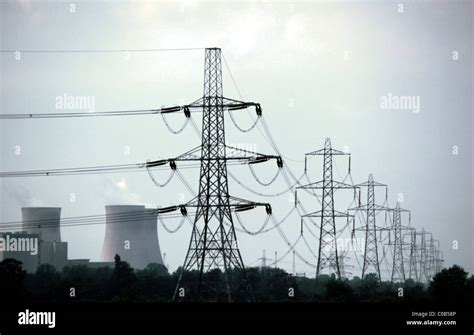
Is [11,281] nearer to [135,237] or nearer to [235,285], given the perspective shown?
[235,285]

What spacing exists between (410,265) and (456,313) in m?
89.9

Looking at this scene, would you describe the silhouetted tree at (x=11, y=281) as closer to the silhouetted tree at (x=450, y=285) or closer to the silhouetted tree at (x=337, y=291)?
the silhouetted tree at (x=337, y=291)

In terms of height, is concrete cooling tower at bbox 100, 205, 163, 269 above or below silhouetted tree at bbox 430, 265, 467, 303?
above

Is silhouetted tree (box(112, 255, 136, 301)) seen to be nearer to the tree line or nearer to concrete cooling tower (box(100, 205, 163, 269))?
the tree line

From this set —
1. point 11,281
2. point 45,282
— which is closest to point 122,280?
point 11,281

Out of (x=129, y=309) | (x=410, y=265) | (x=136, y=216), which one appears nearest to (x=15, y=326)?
(x=129, y=309)

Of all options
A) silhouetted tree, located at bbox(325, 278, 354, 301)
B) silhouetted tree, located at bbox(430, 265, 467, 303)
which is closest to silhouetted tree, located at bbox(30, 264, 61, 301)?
silhouetted tree, located at bbox(325, 278, 354, 301)

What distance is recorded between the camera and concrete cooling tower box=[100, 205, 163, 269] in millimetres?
170625

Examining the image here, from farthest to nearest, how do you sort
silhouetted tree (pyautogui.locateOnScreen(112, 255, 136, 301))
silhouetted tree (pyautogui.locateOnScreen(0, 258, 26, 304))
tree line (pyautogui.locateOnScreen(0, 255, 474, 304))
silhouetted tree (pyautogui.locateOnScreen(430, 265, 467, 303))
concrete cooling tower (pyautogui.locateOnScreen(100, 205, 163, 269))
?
1. concrete cooling tower (pyautogui.locateOnScreen(100, 205, 163, 269))
2. silhouetted tree (pyautogui.locateOnScreen(112, 255, 136, 301))
3. silhouetted tree (pyautogui.locateOnScreen(430, 265, 467, 303))
4. silhouetted tree (pyautogui.locateOnScreen(0, 258, 26, 304))
5. tree line (pyautogui.locateOnScreen(0, 255, 474, 304))

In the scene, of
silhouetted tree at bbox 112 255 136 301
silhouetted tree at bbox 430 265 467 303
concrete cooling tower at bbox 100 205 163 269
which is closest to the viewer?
silhouetted tree at bbox 430 265 467 303

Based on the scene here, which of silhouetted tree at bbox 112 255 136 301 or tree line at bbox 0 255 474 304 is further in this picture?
silhouetted tree at bbox 112 255 136 301

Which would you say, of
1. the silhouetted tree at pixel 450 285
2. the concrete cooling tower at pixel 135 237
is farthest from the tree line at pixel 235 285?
the concrete cooling tower at pixel 135 237

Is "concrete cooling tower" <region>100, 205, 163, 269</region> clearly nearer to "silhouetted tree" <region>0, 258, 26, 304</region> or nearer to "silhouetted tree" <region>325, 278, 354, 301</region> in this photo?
"silhouetted tree" <region>0, 258, 26, 304</region>

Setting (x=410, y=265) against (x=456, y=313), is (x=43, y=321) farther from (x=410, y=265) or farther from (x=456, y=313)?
(x=410, y=265)
